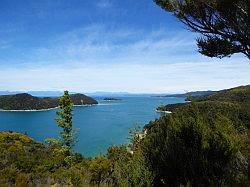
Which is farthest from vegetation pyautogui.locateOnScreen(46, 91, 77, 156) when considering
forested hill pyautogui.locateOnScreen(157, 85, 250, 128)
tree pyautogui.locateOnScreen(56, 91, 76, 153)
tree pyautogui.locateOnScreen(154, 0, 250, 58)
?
tree pyautogui.locateOnScreen(154, 0, 250, 58)

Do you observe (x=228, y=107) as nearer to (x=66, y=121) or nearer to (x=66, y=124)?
(x=66, y=121)

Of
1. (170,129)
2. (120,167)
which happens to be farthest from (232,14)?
(120,167)

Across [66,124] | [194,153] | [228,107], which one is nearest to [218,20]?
[194,153]

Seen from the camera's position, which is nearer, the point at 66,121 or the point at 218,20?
the point at 218,20

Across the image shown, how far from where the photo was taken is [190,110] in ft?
29.1

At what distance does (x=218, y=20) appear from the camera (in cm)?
995

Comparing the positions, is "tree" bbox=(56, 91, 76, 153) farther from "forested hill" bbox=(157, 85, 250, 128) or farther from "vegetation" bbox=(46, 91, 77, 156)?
"forested hill" bbox=(157, 85, 250, 128)

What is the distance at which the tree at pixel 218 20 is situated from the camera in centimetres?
935

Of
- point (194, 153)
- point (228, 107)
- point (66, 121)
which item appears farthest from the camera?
point (228, 107)

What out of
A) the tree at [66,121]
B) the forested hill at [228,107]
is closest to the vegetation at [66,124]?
the tree at [66,121]

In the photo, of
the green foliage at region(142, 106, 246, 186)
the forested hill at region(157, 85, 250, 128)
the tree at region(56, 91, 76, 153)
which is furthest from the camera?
the tree at region(56, 91, 76, 153)

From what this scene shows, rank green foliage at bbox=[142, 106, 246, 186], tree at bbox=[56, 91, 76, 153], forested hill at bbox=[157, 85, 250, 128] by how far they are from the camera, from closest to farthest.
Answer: green foliage at bbox=[142, 106, 246, 186]
forested hill at bbox=[157, 85, 250, 128]
tree at bbox=[56, 91, 76, 153]

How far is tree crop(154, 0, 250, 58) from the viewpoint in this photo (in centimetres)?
935

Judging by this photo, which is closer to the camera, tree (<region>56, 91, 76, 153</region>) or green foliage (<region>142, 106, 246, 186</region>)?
green foliage (<region>142, 106, 246, 186</region>)
